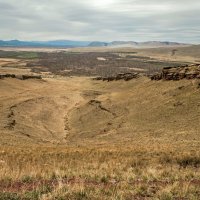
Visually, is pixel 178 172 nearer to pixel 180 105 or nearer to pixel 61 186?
pixel 61 186

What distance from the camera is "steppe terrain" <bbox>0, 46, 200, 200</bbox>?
37.3 feet

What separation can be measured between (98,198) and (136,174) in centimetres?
439

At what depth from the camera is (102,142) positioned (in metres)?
38.0

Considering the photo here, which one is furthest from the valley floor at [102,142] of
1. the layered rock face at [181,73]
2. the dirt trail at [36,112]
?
the layered rock face at [181,73]

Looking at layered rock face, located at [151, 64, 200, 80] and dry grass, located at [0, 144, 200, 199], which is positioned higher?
dry grass, located at [0, 144, 200, 199]

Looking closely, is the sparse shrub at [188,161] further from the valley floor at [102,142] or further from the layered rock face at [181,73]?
the layered rock face at [181,73]

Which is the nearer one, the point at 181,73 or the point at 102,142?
the point at 102,142

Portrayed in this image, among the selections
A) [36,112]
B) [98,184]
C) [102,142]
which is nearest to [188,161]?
[98,184]

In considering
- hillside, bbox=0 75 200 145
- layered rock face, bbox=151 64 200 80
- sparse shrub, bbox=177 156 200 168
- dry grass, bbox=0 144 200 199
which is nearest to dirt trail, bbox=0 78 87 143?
hillside, bbox=0 75 200 145

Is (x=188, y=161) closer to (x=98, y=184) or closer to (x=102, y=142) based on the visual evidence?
(x=98, y=184)

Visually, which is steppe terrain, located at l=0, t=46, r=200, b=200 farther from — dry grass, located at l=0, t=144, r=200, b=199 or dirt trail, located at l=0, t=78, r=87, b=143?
dirt trail, located at l=0, t=78, r=87, b=143

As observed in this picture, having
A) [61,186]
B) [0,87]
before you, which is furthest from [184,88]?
[61,186]

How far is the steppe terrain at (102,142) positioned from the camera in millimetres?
11359

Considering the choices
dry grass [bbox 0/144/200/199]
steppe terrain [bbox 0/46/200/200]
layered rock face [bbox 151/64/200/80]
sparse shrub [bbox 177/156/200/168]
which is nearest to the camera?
dry grass [bbox 0/144/200/199]
